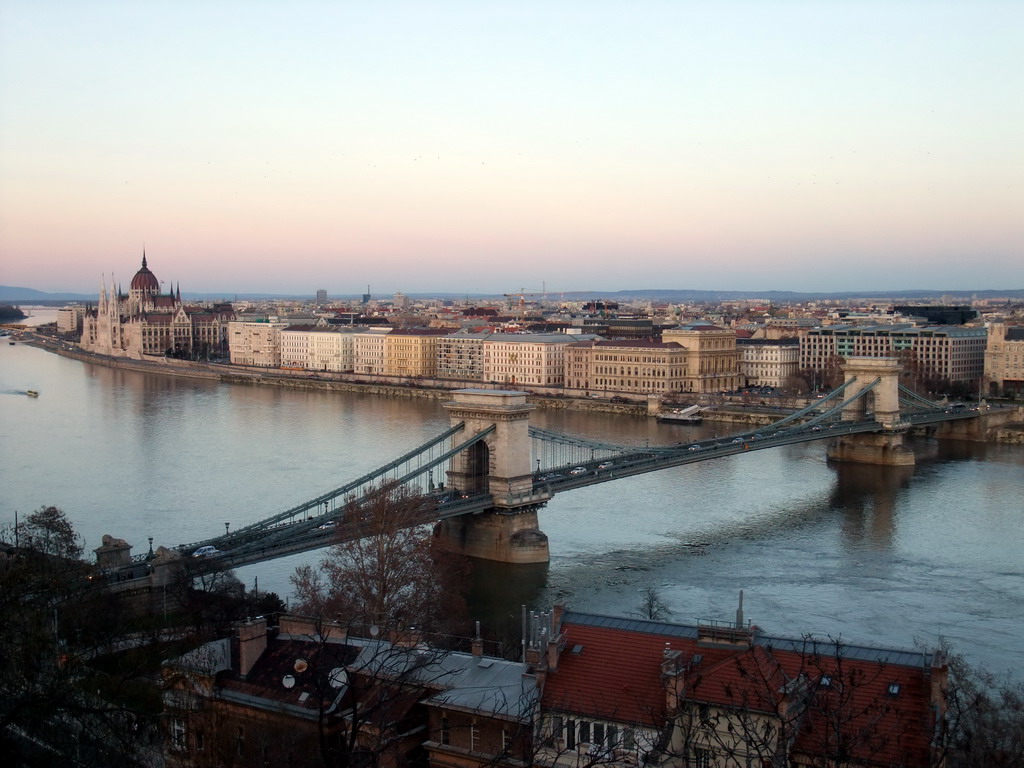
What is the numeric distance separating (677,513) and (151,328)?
42.5 metres

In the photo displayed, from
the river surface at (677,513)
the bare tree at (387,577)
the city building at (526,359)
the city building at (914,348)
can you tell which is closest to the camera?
the bare tree at (387,577)

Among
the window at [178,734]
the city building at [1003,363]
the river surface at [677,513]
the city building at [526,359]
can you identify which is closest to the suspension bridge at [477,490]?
the river surface at [677,513]

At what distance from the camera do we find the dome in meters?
62.3

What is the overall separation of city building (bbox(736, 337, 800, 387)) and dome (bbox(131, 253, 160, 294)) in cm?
3634

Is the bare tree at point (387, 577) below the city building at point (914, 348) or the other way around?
below

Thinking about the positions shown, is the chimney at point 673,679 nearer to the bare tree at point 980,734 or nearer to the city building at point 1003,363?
the bare tree at point 980,734

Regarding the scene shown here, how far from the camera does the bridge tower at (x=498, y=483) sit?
516 inches

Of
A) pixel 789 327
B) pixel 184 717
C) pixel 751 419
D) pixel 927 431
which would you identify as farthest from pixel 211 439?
pixel 789 327

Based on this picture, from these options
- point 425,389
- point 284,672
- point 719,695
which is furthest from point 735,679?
point 425,389

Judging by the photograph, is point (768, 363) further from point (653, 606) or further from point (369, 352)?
point (653, 606)

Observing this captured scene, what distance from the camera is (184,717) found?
4691 millimetres

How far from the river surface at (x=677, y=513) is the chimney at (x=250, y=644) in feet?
15.3

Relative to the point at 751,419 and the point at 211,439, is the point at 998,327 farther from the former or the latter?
the point at 211,439

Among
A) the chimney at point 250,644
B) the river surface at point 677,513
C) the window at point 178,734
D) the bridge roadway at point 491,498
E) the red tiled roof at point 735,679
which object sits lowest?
the river surface at point 677,513
